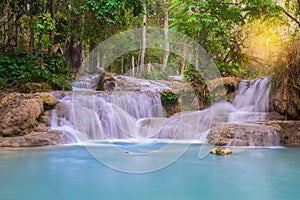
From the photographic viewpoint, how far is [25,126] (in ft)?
19.5

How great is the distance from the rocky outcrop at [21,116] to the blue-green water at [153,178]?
1.06 metres

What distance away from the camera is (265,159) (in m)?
4.45

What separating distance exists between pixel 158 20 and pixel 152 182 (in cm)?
2060

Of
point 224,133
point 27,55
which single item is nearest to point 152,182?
point 224,133

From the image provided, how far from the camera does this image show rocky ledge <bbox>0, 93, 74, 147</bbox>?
5.59 meters

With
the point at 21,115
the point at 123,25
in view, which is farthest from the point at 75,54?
the point at 21,115

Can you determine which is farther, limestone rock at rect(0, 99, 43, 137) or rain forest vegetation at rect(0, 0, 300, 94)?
rain forest vegetation at rect(0, 0, 300, 94)

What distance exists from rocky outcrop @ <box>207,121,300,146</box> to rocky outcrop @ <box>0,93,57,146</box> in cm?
368

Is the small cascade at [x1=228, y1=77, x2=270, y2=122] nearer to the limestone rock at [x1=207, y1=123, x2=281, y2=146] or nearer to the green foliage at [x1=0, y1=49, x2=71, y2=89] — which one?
the limestone rock at [x1=207, y1=123, x2=281, y2=146]

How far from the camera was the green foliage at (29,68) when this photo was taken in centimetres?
890

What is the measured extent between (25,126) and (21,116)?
0.72 feet

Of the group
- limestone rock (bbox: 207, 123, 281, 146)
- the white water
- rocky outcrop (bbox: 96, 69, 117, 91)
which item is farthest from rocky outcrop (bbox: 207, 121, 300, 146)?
rocky outcrop (bbox: 96, 69, 117, 91)

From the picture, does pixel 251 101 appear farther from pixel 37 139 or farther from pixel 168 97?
pixel 37 139

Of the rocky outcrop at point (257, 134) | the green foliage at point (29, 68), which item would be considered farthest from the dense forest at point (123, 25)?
the rocky outcrop at point (257, 134)
